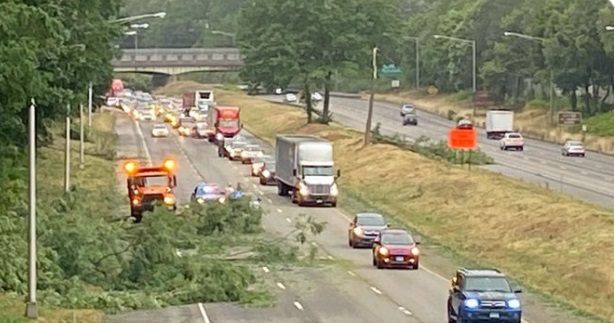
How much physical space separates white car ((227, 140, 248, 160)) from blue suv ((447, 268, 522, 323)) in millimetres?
62802

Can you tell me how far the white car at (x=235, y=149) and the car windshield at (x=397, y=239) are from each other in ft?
161

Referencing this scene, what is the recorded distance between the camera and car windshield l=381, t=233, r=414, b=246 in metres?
49.3

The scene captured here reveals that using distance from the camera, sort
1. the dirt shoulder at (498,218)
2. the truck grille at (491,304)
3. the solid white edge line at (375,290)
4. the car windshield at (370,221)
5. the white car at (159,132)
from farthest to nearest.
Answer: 1. the white car at (159,132)
2. the car windshield at (370,221)
3. the dirt shoulder at (498,218)
4. the solid white edge line at (375,290)
5. the truck grille at (491,304)

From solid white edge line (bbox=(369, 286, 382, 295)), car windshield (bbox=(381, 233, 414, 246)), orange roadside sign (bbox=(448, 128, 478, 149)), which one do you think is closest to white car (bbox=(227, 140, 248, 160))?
orange roadside sign (bbox=(448, 128, 478, 149))

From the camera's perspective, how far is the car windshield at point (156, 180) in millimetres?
61812

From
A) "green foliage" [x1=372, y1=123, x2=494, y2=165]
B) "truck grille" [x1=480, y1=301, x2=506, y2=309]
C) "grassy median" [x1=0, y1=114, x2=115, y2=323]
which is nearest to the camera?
"truck grille" [x1=480, y1=301, x2=506, y2=309]

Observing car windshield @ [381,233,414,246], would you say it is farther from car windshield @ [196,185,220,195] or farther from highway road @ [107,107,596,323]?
car windshield @ [196,185,220,195]

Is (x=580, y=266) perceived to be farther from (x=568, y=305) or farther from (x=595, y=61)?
(x=595, y=61)

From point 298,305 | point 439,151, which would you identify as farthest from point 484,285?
point 439,151

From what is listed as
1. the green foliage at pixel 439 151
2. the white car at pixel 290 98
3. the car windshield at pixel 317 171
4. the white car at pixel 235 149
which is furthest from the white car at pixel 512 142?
the white car at pixel 290 98

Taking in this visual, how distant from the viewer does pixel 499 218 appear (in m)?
63.9

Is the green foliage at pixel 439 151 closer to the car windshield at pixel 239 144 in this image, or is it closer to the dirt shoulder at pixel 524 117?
the dirt shoulder at pixel 524 117

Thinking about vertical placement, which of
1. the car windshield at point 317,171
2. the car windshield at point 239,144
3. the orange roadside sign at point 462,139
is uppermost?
the orange roadside sign at point 462,139

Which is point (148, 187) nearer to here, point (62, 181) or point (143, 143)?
point (62, 181)
